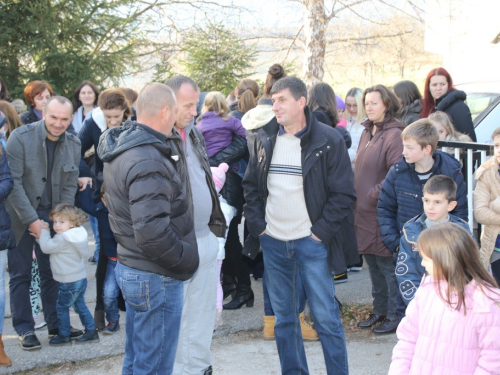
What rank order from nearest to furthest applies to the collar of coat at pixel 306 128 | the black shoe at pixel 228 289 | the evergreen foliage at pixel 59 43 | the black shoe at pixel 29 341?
the collar of coat at pixel 306 128
the black shoe at pixel 29 341
the black shoe at pixel 228 289
the evergreen foliage at pixel 59 43

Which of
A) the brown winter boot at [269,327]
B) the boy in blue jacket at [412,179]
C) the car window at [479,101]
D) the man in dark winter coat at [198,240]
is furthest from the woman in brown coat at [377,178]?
the car window at [479,101]

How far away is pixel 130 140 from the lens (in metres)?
3.24

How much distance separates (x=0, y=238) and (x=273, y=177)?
6.90 ft

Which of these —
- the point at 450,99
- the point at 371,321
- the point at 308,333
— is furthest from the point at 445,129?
the point at 308,333

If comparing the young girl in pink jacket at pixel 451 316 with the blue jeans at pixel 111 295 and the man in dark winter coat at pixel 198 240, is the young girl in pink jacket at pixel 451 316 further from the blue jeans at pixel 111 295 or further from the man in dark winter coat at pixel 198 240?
the blue jeans at pixel 111 295

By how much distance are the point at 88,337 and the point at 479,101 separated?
5.87m

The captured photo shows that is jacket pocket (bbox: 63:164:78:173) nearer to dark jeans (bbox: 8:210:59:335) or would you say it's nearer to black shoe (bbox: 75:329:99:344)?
dark jeans (bbox: 8:210:59:335)

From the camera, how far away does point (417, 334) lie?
297cm

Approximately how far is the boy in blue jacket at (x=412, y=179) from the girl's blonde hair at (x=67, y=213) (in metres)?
2.45

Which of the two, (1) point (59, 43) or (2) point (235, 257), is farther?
(1) point (59, 43)

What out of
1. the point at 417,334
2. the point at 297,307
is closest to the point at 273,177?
the point at 297,307

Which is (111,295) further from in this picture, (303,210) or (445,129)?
(445,129)

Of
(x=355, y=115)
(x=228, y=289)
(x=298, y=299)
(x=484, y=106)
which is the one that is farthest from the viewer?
(x=484, y=106)

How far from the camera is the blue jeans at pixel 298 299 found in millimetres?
3975
